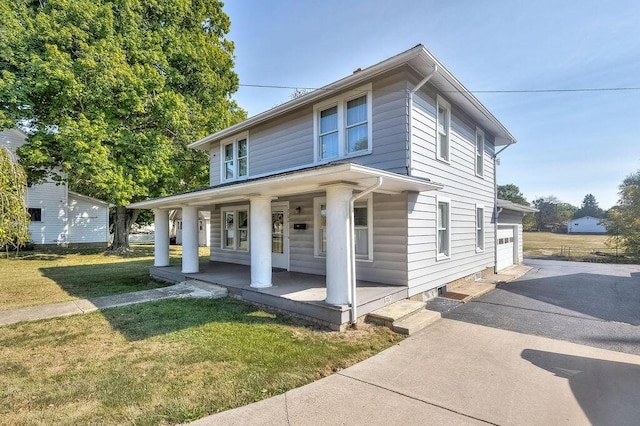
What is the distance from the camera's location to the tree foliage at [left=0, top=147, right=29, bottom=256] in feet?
17.4

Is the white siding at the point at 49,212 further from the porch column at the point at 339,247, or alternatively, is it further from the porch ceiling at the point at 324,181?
the porch column at the point at 339,247

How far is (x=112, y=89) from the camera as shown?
14148mm

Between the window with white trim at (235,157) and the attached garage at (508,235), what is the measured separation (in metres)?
9.50

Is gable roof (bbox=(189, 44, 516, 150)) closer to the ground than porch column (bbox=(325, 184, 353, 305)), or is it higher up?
higher up

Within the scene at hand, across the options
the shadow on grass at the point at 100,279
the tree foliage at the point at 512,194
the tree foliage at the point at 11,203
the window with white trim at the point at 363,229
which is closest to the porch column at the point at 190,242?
the shadow on grass at the point at 100,279

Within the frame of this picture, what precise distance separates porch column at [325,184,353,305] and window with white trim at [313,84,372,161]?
2171 mm

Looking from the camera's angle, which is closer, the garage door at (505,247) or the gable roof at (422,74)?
the gable roof at (422,74)

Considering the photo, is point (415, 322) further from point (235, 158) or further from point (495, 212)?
point (235, 158)

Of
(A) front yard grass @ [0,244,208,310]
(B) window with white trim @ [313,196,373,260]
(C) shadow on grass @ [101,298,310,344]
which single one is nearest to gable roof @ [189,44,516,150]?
(B) window with white trim @ [313,196,373,260]

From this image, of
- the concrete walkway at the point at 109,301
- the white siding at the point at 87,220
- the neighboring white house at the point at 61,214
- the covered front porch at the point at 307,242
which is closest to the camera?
the covered front porch at the point at 307,242

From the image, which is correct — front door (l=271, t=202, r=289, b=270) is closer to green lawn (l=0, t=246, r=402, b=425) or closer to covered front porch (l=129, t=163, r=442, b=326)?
covered front porch (l=129, t=163, r=442, b=326)

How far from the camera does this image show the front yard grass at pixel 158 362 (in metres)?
2.96

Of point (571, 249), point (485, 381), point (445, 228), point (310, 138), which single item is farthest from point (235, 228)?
point (571, 249)

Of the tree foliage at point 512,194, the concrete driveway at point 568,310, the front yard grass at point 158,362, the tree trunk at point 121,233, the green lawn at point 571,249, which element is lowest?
the green lawn at point 571,249
